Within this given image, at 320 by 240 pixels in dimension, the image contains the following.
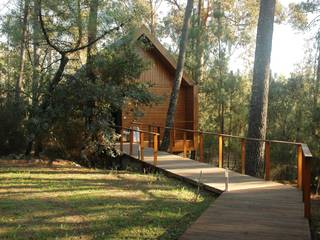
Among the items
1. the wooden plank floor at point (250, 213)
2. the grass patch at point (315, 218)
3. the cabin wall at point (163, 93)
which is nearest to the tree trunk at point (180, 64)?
the cabin wall at point (163, 93)

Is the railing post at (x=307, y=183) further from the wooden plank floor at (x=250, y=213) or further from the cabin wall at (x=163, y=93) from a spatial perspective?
the cabin wall at (x=163, y=93)

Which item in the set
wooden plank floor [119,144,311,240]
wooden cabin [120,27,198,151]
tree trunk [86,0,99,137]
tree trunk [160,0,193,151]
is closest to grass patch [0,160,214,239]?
wooden plank floor [119,144,311,240]

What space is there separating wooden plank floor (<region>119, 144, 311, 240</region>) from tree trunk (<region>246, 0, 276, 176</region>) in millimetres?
761

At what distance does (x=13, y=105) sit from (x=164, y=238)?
34.3ft

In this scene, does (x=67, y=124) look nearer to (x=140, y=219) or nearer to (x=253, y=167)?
(x=253, y=167)

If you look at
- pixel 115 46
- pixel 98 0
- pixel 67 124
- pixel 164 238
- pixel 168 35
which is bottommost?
pixel 164 238

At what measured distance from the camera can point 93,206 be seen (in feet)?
24.7

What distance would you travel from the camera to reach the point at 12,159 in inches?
540

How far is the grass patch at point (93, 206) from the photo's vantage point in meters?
6.12

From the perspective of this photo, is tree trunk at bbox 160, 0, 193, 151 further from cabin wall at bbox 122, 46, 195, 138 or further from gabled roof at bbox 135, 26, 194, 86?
cabin wall at bbox 122, 46, 195, 138

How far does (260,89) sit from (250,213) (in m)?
5.24

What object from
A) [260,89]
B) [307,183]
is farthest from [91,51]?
[307,183]

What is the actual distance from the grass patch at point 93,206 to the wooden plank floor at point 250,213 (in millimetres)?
374

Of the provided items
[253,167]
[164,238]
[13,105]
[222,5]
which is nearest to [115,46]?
[13,105]
